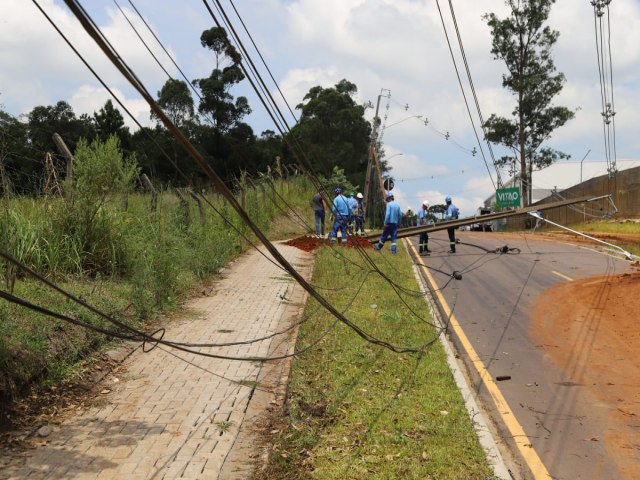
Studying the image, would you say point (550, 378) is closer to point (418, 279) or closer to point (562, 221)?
point (418, 279)

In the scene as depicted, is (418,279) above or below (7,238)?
below

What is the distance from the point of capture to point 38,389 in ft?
22.8

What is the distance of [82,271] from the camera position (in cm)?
1071

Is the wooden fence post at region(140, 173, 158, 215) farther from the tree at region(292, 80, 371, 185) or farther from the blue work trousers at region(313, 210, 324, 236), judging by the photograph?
the tree at region(292, 80, 371, 185)

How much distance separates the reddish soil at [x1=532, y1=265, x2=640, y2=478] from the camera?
6613 millimetres

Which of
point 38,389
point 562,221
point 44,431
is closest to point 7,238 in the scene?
point 38,389

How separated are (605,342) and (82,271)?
820cm

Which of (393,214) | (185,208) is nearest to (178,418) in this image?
(185,208)

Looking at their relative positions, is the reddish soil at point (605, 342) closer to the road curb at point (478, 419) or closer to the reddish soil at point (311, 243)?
the road curb at point (478, 419)

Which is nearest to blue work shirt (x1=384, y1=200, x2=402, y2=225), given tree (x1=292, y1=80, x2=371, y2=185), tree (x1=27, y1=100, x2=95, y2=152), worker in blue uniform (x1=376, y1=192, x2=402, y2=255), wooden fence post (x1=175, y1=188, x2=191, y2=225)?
worker in blue uniform (x1=376, y1=192, x2=402, y2=255)

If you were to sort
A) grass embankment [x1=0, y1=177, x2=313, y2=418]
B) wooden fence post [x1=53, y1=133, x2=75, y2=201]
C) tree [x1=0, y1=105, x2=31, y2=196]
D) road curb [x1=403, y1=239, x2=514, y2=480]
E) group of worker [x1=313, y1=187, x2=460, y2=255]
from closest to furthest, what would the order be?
road curb [x1=403, y1=239, x2=514, y2=480]
grass embankment [x1=0, y1=177, x2=313, y2=418]
tree [x1=0, y1=105, x2=31, y2=196]
wooden fence post [x1=53, y1=133, x2=75, y2=201]
group of worker [x1=313, y1=187, x2=460, y2=255]

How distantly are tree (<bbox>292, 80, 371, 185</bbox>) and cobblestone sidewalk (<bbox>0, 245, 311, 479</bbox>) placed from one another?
150ft

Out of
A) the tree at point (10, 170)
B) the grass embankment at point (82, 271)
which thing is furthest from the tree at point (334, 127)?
the tree at point (10, 170)

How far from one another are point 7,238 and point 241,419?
4.02 metres
